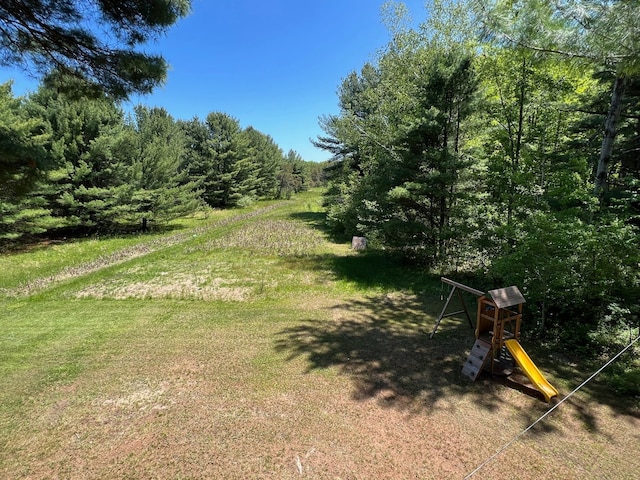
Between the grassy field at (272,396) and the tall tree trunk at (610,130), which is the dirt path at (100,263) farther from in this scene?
the tall tree trunk at (610,130)

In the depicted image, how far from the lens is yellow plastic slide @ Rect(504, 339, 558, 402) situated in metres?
3.78

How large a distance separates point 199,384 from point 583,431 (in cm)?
439

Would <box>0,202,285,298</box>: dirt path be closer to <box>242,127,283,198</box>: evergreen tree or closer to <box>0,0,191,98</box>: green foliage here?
<box>0,0,191,98</box>: green foliage

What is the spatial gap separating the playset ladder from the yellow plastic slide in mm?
271

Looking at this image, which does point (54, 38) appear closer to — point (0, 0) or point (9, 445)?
point (0, 0)

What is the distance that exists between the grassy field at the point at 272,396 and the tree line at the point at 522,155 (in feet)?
4.51

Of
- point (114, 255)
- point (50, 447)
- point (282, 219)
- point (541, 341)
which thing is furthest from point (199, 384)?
point (282, 219)

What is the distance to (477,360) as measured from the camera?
169 inches

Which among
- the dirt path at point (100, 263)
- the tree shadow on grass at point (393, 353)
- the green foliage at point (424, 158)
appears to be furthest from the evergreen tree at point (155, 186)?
the tree shadow on grass at point (393, 353)

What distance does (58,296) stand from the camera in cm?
796

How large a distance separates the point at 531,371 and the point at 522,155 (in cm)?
469

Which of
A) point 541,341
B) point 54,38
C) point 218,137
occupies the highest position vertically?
point 218,137

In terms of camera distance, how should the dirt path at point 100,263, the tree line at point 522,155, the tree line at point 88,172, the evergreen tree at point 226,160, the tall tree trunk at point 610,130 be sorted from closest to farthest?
the tree line at point 522,155 < the tall tree trunk at point 610,130 < the dirt path at point 100,263 < the tree line at point 88,172 < the evergreen tree at point 226,160

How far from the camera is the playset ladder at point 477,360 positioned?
13.9 ft
